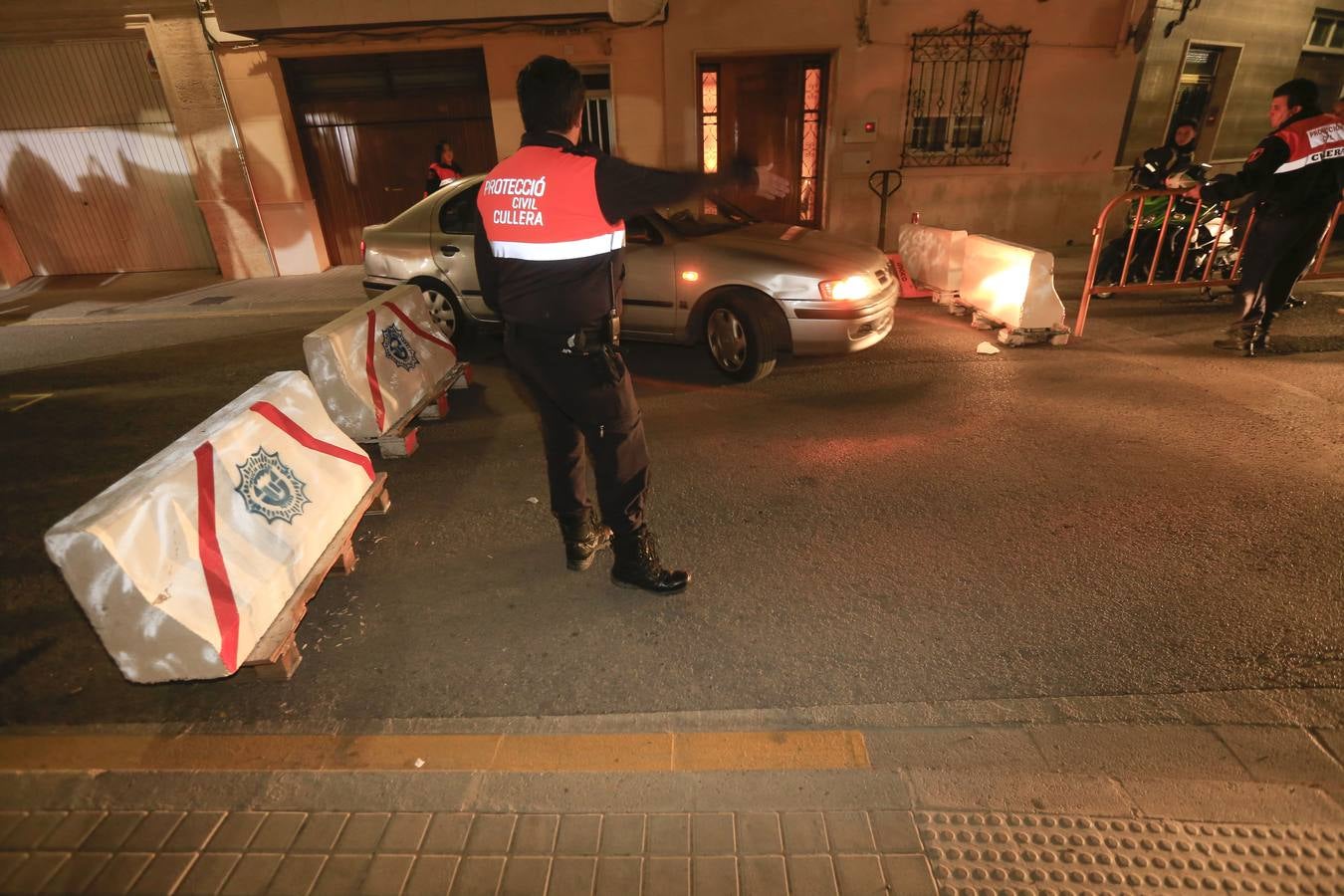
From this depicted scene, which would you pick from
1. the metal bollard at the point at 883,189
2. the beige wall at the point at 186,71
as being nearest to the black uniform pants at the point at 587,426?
the metal bollard at the point at 883,189

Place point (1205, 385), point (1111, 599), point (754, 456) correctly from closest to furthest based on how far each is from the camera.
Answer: point (1111, 599) → point (754, 456) → point (1205, 385)

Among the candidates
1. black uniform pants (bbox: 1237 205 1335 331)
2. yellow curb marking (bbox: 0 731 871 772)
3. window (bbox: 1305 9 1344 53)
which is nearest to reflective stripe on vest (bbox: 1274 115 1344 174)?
black uniform pants (bbox: 1237 205 1335 331)

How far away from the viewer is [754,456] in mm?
4469

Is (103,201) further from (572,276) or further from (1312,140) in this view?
(1312,140)

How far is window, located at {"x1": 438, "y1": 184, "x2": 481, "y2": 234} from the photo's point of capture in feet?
20.6

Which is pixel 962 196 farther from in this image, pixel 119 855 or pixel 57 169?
pixel 57 169

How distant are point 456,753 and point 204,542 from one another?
4.02 feet

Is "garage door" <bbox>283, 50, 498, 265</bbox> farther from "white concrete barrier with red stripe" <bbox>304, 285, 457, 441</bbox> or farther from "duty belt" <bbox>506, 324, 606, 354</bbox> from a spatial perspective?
"duty belt" <bbox>506, 324, 606, 354</bbox>

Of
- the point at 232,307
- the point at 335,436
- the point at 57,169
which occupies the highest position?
the point at 57,169

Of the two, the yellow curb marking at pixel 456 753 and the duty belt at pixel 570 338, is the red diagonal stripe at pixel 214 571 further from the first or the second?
the duty belt at pixel 570 338

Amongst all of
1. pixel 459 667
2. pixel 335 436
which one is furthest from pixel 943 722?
pixel 335 436

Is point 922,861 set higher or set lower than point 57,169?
lower

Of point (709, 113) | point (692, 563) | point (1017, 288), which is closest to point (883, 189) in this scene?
point (709, 113)

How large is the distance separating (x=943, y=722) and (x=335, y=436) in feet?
9.95
